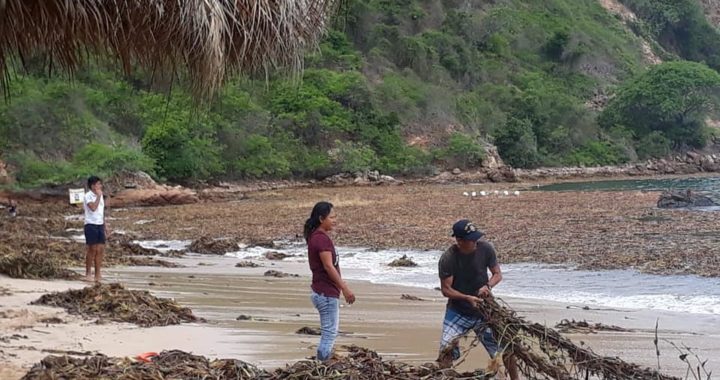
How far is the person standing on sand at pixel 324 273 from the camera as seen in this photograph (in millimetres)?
7668

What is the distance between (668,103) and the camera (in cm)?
6888

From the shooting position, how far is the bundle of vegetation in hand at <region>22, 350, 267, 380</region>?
664cm

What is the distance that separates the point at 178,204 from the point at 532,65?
4679 cm

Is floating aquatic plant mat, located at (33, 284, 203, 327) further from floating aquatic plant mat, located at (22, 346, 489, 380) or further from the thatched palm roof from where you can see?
the thatched palm roof

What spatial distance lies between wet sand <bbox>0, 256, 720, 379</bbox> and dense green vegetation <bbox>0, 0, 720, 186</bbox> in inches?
980

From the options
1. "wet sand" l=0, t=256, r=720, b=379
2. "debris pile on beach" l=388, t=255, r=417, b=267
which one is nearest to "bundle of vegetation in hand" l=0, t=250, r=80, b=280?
"wet sand" l=0, t=256, r=720, b=379

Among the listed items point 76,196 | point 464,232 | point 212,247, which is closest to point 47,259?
point 212,247

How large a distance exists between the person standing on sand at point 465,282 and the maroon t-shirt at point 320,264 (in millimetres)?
859

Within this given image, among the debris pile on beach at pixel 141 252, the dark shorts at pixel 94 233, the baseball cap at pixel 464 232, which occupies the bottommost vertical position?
the debris pile on beach at pixel 141 252

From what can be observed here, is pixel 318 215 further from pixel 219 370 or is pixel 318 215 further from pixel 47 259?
pixel 47 259

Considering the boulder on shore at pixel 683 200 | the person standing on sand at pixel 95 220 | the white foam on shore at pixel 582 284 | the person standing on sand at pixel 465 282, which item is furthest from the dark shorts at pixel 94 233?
the boulder on shore at pixel 683 200

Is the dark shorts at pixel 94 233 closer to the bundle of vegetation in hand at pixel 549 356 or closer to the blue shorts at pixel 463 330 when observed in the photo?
the blue shorts at pixel 463 330

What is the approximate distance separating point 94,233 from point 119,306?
3253 mm

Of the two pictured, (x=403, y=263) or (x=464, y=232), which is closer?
(x=464, y=232)
